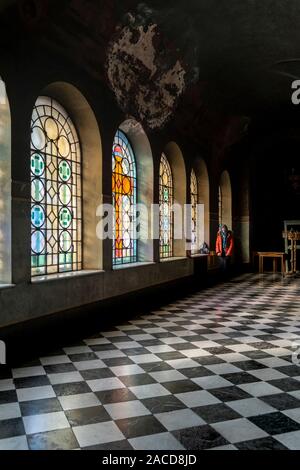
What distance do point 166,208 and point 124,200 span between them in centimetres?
286

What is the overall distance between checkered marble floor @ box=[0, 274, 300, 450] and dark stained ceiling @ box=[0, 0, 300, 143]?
4.63 meters

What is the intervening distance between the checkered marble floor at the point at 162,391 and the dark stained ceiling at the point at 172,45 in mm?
4627

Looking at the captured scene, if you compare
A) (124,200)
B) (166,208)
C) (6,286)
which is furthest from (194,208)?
(6,286)

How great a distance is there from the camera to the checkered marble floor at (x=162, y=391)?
3760 mm

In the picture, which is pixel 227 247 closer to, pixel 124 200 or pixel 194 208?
pixel 194 208

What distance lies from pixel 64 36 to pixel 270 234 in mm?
17267

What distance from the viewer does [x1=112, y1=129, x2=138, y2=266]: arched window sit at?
10.1m

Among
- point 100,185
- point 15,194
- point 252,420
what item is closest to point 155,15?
point 100,185

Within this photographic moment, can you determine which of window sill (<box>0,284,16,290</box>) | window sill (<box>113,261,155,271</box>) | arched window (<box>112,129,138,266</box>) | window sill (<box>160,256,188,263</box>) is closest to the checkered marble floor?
window sill (<box>0,284,16,290</box>)

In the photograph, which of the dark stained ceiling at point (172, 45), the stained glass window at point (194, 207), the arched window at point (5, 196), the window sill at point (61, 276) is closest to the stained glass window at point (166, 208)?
the dark stained ceiling at point (172, 45)

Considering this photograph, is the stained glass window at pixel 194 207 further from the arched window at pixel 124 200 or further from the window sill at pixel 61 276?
the window sill at pixel 61 276

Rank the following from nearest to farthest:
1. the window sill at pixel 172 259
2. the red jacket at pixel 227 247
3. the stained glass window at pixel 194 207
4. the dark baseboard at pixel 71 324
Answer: the dark baseboard at pixel 71 324 < the window sill at pixel 172 259 < the red jacket at pixel 227 247 < the stained glass window at pixel 194 207

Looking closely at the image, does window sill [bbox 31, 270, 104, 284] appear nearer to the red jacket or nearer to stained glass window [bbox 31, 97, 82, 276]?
stained glass window [bbox 31, 97, 82, 276]

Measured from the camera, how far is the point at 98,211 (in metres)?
8.62
